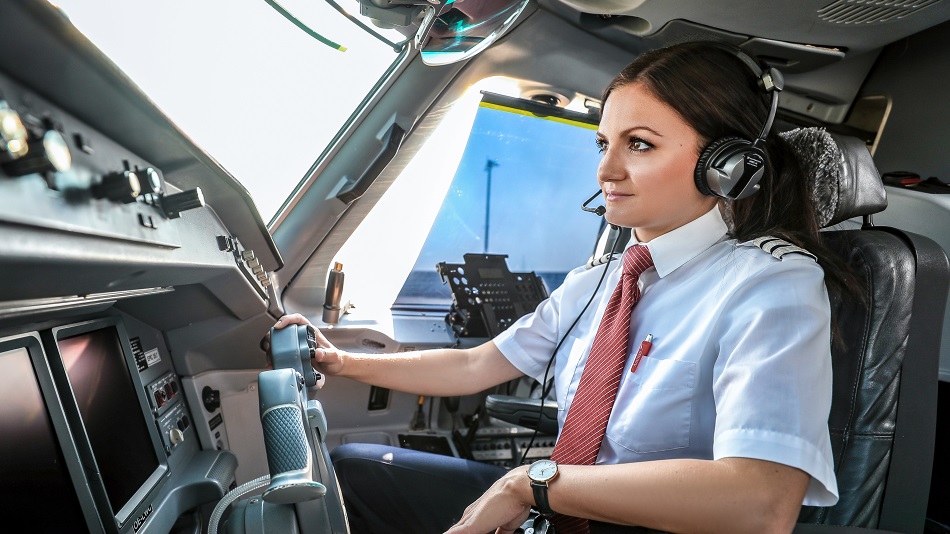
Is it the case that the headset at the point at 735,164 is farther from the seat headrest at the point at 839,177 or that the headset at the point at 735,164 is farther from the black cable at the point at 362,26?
the black cable at the point at 362,26

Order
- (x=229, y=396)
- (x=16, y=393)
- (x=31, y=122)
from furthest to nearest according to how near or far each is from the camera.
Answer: (x=229, y=396)
(x=16, y=393)
(x=31, y=122)

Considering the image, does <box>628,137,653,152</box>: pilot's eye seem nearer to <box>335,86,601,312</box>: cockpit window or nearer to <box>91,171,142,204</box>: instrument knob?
<box>91,171,142,204</box>: instrument knob

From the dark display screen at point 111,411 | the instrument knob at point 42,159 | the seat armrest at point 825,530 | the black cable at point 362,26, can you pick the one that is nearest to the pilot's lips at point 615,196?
the black cable at point 362,26

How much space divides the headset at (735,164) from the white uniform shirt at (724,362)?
0.12 meters

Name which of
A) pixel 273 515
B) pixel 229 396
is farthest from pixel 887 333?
pixel 229 396

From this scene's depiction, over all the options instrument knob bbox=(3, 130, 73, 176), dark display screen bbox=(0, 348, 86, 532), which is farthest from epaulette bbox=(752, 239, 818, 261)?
dark display screen bbox=(0, 348, 86, 532)

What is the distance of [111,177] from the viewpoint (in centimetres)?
75

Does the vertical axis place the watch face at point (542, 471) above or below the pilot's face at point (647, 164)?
below

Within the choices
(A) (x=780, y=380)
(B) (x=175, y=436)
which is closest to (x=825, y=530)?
(A) (x=780, y=380)

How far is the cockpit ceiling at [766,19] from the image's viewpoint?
1.75 meters

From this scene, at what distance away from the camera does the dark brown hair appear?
1139 mm

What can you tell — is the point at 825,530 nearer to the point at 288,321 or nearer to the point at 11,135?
the point at 288,321

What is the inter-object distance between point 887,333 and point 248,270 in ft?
4.30

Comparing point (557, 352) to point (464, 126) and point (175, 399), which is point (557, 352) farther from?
point (464, 126)
